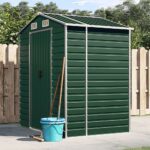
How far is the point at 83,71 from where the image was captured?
11453 mm

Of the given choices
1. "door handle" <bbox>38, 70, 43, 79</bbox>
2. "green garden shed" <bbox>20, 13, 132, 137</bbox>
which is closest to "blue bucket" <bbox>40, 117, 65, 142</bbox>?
"green garden shed" <bbox>20, 13, 132, 137</bbox>

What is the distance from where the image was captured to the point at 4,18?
19297 millimetres

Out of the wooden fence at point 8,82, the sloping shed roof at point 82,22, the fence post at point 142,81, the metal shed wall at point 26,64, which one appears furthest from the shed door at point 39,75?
the fence post at point 142,81

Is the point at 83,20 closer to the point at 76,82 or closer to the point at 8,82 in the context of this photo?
the point at 76,82

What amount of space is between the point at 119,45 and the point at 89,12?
4622cm

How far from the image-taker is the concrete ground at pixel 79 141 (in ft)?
32.9

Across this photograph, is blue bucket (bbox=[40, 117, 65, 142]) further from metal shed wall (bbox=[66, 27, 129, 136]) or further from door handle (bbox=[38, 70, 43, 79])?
door handle (bbox=[38, 70, 43, 79])

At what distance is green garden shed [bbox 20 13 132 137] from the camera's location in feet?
37.0

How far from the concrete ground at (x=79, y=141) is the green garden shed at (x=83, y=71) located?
0.37m

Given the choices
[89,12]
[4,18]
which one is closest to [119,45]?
[4,18]

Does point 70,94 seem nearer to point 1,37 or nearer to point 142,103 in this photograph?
point 142,103

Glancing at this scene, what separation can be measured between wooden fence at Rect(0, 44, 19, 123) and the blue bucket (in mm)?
3449

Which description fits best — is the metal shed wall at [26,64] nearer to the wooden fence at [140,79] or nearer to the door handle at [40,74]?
the door handle at [40,74]

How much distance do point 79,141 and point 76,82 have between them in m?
1.38
